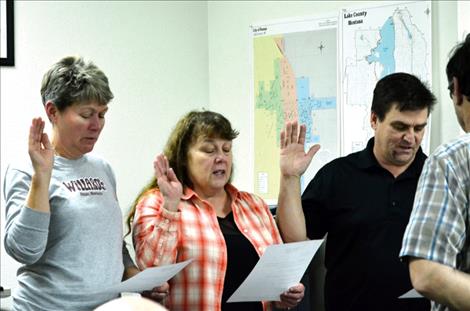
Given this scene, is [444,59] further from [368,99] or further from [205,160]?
[205,160]

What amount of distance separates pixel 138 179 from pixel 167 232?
5.23 ft

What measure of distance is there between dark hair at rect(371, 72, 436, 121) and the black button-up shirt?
0.53 ft

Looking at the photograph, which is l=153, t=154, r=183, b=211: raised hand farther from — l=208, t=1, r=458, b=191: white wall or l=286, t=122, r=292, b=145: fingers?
l=208, t=1, r=458, b=191: white wall

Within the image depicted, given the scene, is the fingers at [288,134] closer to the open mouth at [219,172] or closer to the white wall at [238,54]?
the open mouth at [219,172]

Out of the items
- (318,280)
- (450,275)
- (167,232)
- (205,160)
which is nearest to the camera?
(450,275)

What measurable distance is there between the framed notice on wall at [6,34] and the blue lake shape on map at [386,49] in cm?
171

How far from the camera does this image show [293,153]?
252cm

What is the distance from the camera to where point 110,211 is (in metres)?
2.05

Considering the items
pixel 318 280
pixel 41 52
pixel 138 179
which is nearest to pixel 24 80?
pixel 41 52

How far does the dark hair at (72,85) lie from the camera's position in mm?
1989

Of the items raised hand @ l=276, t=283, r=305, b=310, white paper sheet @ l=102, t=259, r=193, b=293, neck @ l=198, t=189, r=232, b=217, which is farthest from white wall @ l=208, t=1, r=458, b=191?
white paper sheet @ l=102, t=259, r=193, b=293

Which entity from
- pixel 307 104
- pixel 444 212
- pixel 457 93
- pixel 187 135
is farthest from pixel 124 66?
pixel 444 212

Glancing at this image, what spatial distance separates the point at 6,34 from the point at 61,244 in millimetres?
1673

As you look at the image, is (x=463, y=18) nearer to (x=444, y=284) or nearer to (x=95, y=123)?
(x=95, y=123)
